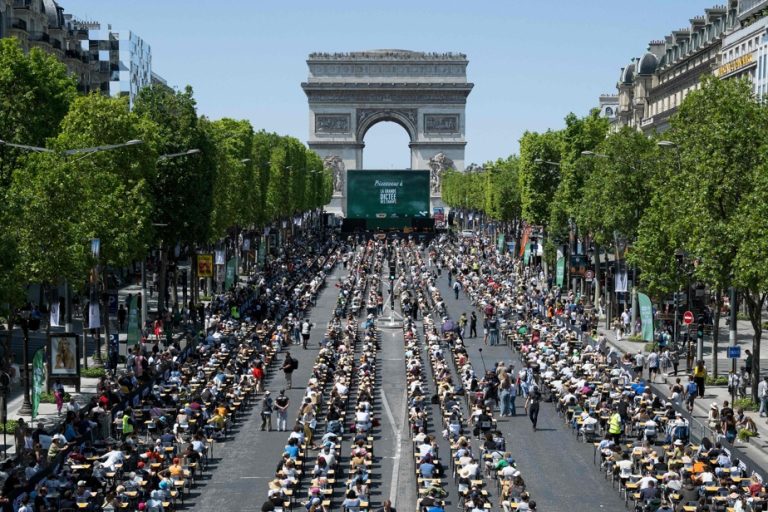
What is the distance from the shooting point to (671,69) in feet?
468

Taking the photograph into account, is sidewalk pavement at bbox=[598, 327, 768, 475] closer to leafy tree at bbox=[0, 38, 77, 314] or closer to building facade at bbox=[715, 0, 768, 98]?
leafy tree at bbox=[0, 38, 77, 314]

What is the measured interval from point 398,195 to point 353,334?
338 feet

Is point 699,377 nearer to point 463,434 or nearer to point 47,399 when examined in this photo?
point 463,434

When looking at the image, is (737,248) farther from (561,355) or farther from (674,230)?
(561,355)

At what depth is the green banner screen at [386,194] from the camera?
→ 558 ft

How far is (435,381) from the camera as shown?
180 ft

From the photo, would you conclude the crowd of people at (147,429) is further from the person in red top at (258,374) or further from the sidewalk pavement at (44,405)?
the sidewalk pavement at (44,405)

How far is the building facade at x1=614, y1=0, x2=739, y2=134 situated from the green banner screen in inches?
1067

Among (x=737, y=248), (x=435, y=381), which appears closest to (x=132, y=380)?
(x=435, y=381)

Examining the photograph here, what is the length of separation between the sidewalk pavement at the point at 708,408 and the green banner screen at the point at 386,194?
326 ft

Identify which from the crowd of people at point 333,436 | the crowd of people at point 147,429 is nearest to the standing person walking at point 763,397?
the crowd of people at point 333,436

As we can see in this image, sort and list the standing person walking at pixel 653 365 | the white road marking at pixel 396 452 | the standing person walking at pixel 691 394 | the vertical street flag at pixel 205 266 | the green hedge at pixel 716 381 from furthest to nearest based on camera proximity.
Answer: the vertical street flag at pixel 205 266, the standing person walking at pixel 653 365, the green hedge at pixel 716 381, the standing person walking at pixel 691 394, the white road marking at pixel 396 452

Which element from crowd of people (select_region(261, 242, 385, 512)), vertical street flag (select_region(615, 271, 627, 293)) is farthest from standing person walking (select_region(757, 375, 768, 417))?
vertical street flag (select_region(615, 271, 627, 293))

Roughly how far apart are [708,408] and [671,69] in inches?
3810
